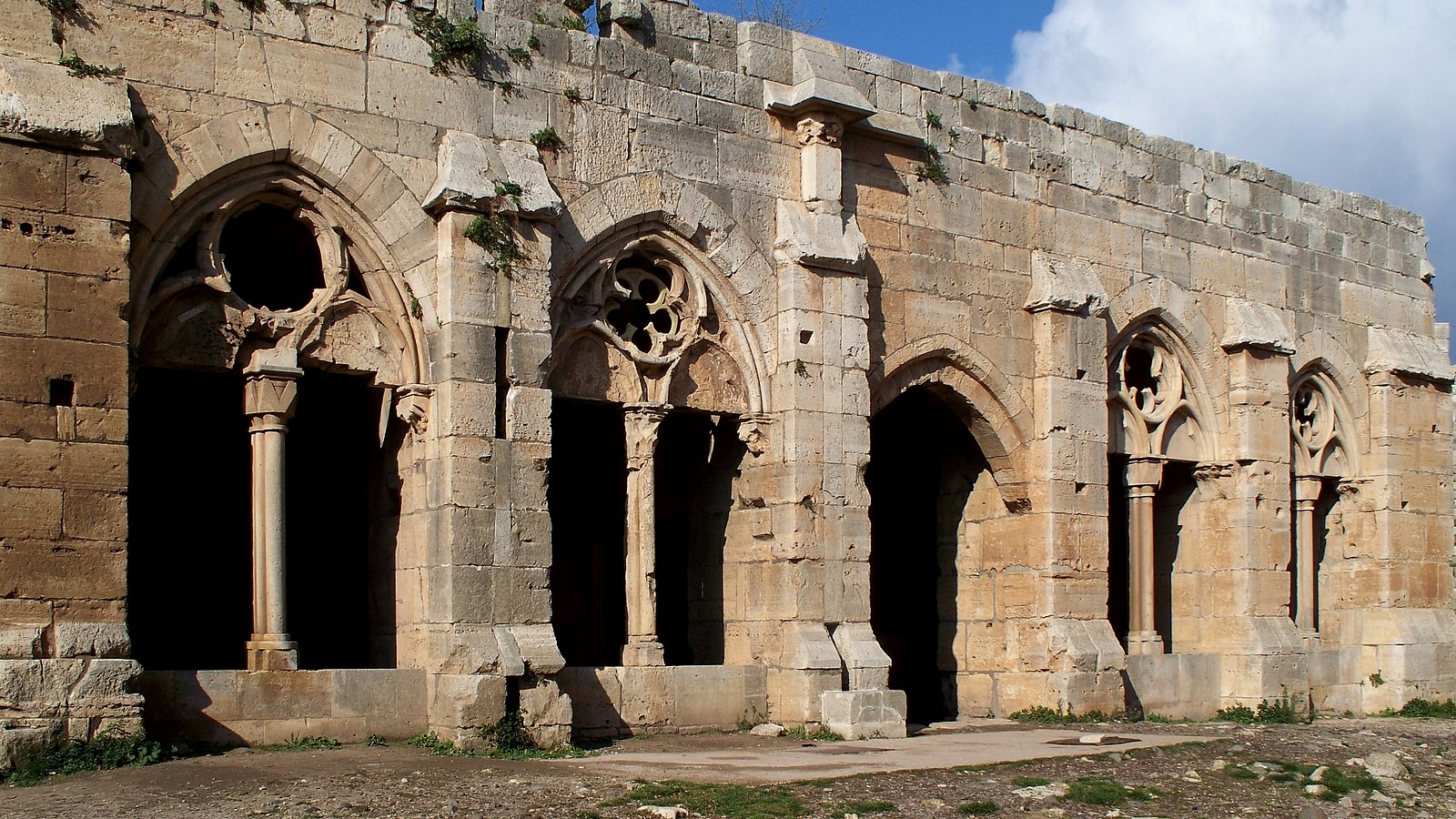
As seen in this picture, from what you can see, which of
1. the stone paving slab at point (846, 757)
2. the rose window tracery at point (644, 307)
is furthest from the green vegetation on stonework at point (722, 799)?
the rose window tracery at point (644, 307)

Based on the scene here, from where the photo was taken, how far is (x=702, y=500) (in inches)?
545

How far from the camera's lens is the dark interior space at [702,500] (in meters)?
13.5

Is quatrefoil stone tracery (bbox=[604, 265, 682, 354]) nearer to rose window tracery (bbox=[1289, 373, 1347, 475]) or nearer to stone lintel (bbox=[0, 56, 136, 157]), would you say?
stone lintel (bbox=[0, 56, 136, 157])

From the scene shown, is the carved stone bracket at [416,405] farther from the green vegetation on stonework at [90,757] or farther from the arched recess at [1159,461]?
the arched recess at [1159,461]

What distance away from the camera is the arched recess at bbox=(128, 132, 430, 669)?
10633mm

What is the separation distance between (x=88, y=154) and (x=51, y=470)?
1.92 m

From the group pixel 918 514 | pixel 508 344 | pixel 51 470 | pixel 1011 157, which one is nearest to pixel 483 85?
pixel 508 344

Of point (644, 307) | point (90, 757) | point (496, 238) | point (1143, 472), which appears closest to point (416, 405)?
point (496, 238)

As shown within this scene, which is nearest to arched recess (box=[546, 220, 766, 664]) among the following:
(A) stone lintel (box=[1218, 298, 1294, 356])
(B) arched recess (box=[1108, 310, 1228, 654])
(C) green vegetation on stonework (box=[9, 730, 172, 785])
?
(C) green vegetation on stonework (box=[9, 730, 172, 785])

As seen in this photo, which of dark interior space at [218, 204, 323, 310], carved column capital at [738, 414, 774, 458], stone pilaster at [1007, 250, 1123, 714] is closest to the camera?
dark interior space at [218, 204, 323, 310]

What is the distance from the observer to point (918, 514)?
17.3m

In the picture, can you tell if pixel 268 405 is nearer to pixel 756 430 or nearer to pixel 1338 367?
pixel 756 430

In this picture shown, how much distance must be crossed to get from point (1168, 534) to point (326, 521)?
875cm

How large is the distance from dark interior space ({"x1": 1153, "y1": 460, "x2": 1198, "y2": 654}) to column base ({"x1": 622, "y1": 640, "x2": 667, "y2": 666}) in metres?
6.72
